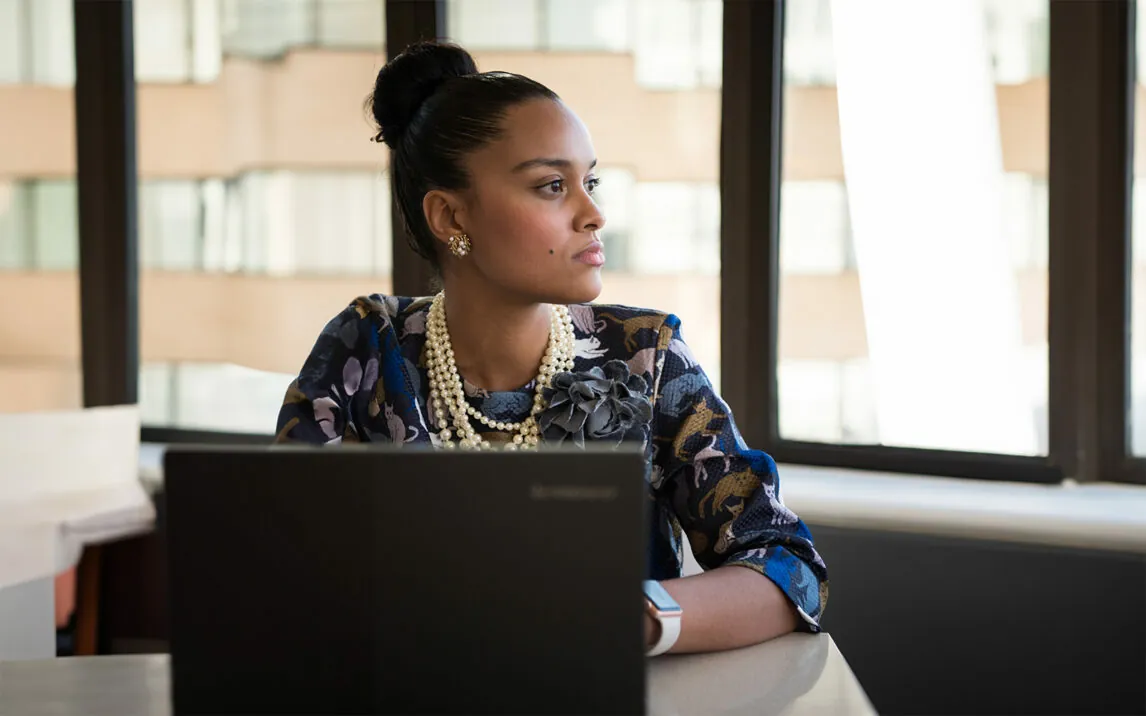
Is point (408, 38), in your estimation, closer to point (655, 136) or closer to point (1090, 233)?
point (655, 136)

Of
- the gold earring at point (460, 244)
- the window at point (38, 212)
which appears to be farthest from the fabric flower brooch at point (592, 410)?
the window at point (38, 212)

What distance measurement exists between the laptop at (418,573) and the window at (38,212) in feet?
10.3

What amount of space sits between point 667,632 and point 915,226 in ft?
5.65

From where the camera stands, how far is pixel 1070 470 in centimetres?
239

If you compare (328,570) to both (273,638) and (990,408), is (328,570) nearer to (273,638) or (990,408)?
(273,638)

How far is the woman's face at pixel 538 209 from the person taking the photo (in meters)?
1.50

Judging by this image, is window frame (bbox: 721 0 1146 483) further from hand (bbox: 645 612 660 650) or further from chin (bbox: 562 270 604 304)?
hand (bbox: 645 612 660 650)

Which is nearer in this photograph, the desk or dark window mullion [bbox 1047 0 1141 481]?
the desk

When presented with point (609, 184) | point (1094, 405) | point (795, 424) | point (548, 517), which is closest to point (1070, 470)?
point (1094, 405)

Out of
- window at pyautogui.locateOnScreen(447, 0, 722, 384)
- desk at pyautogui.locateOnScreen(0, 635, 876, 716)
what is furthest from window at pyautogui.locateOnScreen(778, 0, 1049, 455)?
desk at pyautogui.locateOnScreen(0, 635, 876, 716)

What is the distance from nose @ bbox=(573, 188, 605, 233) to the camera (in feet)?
4.96

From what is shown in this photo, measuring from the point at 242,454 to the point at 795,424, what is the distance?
2.15m

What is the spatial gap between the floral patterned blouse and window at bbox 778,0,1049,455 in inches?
43.8

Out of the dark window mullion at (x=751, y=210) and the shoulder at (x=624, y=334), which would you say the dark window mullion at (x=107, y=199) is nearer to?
the dark window mullion at (x=751, y=210)
